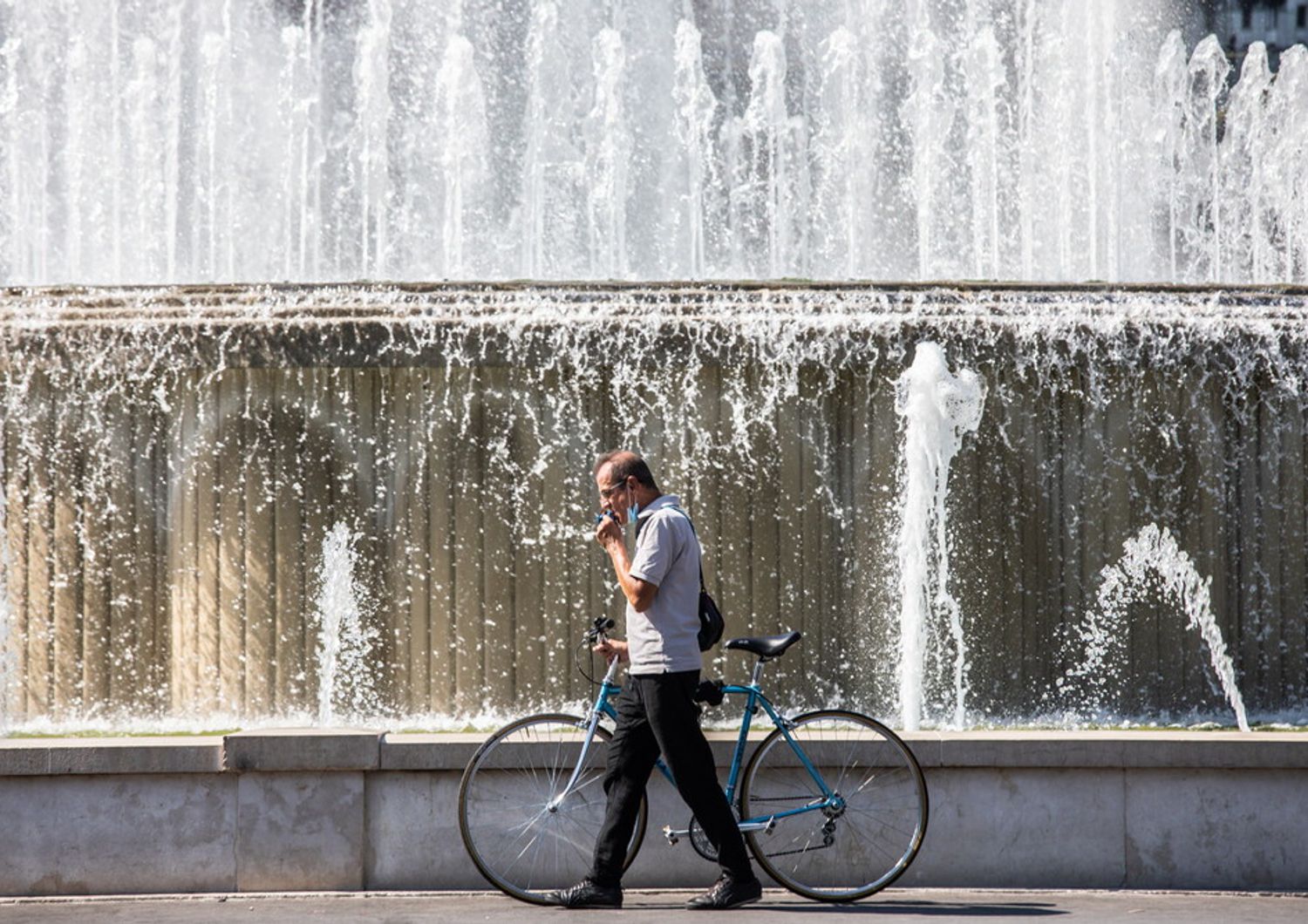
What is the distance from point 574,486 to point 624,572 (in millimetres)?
Answer: 1614

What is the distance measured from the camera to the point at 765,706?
5.82 meters

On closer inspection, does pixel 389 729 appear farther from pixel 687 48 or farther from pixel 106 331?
pixel 687 48

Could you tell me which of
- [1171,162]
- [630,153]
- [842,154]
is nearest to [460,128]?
[630,153]

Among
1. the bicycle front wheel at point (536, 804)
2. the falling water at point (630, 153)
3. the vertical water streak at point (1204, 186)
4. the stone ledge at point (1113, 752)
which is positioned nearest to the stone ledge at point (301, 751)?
the bicycle front wheel at point (536, 804)

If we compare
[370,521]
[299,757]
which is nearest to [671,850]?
[299,757]

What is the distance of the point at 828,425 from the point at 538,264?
9.77 metres

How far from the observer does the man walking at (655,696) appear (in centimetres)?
547

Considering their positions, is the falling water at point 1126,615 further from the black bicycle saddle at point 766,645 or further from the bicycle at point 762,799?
the black bicycle saddle at point 766,645

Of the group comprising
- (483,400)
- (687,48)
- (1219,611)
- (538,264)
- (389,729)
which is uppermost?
(687,48)

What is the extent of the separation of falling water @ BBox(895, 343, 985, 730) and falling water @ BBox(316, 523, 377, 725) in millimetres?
2378

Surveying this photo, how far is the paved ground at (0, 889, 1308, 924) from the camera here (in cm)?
555

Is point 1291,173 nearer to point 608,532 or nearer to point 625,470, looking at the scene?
point 625,470

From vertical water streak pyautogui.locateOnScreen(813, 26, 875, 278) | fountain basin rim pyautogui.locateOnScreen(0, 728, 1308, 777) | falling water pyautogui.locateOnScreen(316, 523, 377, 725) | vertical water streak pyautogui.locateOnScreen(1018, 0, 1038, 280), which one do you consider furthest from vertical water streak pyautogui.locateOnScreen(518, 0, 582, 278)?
fountain basin rim pyautogui.locateOnScreen(0, 728, 1308, 777)

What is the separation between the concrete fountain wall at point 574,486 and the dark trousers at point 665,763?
1.38m
